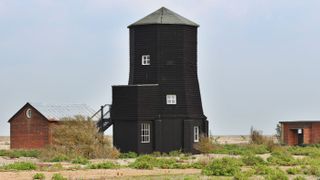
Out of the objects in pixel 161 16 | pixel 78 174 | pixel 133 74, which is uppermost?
pixel 161 16

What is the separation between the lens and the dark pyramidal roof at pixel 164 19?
5903cm

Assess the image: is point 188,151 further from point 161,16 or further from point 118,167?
point 118,167

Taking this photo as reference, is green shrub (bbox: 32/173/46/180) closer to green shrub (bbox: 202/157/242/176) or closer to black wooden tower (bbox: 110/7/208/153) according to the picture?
green shrub (bbox: 202/157/242/176)

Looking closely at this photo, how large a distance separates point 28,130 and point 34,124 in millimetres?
820

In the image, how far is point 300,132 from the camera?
72062 mm

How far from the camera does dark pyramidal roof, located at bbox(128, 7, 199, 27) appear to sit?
59.0 metres

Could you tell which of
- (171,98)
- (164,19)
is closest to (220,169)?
(171,98)

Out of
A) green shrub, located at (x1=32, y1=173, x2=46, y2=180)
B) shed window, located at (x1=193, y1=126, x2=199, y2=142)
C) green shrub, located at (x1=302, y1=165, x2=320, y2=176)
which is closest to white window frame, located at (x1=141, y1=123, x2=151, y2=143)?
shed window, located at (x1=193, y1=126, x2=199, y2=142)

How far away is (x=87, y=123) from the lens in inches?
2080

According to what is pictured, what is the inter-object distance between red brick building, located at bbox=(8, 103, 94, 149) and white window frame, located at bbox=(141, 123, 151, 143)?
904cm

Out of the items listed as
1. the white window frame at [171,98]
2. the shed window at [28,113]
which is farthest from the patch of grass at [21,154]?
the white window frame at [171,98]

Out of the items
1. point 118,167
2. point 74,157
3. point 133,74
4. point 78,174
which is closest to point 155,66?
point 133,74

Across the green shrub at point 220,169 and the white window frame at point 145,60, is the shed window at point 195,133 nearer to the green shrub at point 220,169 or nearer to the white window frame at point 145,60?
the white window frame at point 145,60

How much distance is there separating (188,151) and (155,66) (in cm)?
603
